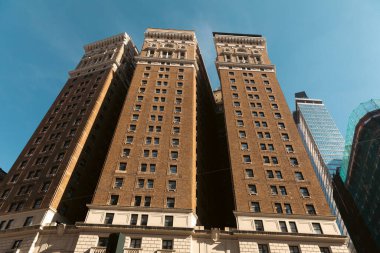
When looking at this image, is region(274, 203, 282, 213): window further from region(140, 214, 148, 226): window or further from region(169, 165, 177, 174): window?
region(140, 214, 148, 226): window

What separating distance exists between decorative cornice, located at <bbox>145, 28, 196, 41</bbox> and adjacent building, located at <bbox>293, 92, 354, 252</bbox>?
81.3 m

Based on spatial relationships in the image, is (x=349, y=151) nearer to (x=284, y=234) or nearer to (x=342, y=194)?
(x=342, y=194)

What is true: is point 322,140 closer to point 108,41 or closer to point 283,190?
point 108,41

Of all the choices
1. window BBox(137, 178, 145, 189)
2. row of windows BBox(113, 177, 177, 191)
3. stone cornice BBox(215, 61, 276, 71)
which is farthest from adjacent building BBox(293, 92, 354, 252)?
window BBox(137, 178, 145, 189)

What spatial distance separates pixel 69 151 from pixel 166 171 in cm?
1843

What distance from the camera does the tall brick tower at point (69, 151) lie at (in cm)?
4303

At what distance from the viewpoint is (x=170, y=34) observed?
83.8 m

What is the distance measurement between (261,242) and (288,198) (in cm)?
845

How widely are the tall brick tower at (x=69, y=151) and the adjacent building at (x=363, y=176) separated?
224 feet

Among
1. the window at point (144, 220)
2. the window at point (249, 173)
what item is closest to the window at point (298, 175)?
the window at point (249, 173)

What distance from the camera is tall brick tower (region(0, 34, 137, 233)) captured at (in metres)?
43.0

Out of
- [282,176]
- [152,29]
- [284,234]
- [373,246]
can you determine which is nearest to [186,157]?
[282,176]

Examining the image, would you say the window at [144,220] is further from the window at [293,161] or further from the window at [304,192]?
the window at [293,161]

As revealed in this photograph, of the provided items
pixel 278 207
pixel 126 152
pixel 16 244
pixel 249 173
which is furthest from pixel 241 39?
pixel 16 244
